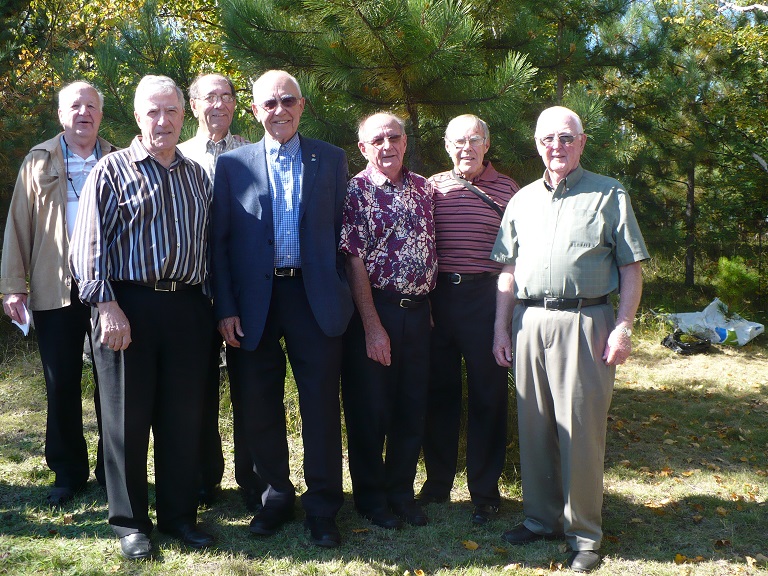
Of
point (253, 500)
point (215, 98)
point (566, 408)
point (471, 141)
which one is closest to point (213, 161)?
point (215, 98)

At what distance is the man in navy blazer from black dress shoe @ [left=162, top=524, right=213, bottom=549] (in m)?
0.24

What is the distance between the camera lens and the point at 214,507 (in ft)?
12.0

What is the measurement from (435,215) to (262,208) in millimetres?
869

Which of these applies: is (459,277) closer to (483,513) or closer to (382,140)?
(382,140)

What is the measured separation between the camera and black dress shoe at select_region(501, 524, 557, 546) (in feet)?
10.9

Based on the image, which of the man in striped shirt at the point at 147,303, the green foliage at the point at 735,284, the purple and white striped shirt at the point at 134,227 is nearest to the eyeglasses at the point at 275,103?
the man in striped shirt at the point at 147,303

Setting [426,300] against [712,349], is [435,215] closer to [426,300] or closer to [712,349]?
[426,300]

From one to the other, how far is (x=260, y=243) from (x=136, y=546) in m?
1.36

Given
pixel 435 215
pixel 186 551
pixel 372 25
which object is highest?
pixel 372 25

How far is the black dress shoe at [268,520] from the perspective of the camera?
3295 mm

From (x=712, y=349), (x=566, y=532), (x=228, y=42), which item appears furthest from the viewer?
(x=712, y=349)

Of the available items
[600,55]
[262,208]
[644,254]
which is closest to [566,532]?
[644,254]

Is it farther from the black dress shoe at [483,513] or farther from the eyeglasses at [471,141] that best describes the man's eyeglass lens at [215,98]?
the black dress shoe at [483,513]

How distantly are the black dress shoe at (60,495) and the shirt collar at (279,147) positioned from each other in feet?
6.58
